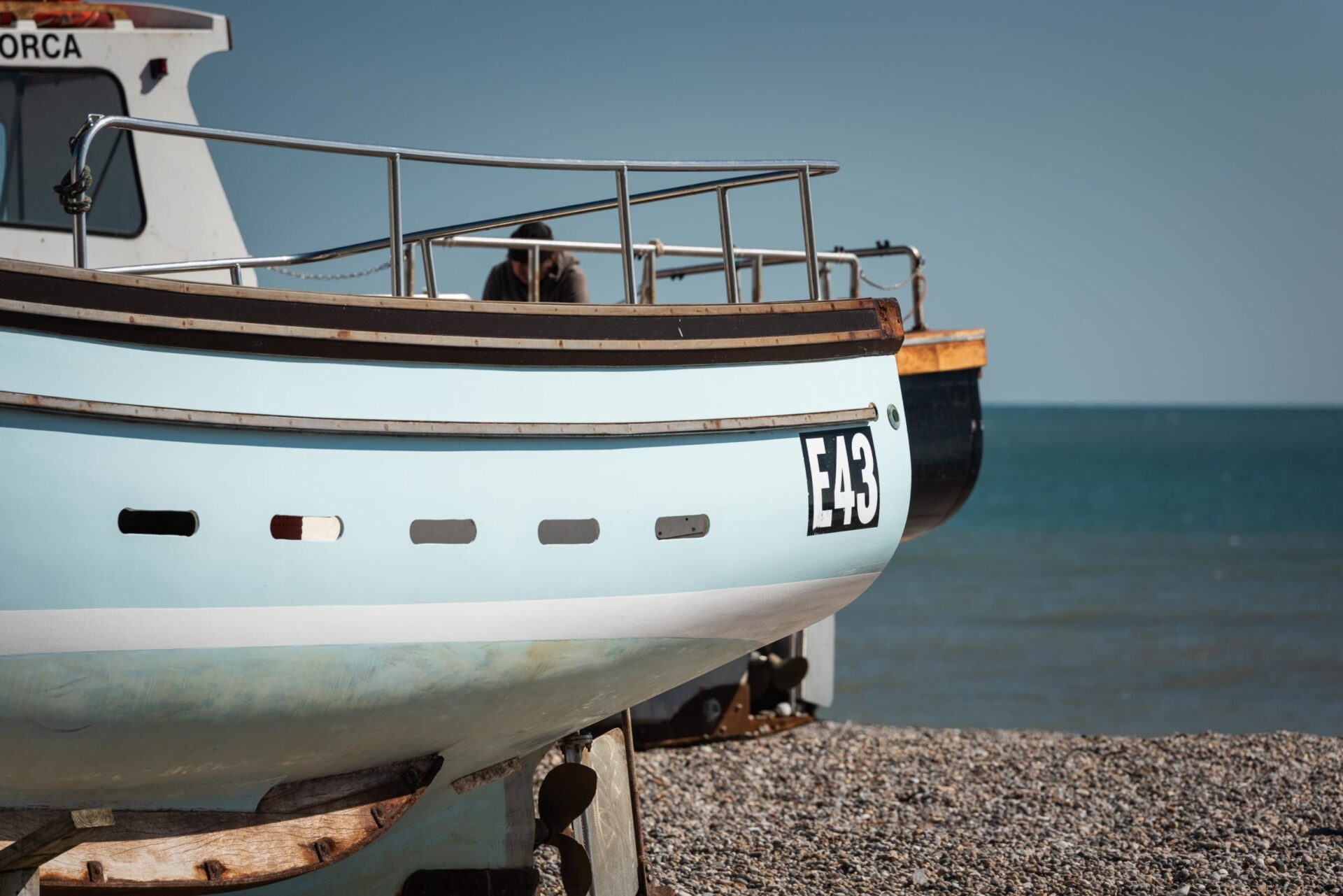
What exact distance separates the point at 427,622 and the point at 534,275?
3.12 metres

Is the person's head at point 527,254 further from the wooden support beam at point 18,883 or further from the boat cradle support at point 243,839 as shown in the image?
the wooden support beam at point 18,883

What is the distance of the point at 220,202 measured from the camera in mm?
7500

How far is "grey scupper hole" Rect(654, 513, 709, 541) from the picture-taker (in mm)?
4465

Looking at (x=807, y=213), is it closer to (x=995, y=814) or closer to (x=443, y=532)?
(x=443, y=532)

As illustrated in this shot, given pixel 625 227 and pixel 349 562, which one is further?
pixel 625 227

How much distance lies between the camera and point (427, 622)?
405 centimetres

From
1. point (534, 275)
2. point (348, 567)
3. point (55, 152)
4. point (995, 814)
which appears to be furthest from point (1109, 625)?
point (348, 567)

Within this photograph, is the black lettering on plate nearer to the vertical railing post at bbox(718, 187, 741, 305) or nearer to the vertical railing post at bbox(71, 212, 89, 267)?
the vertical railing post at bbox(718, 187, 741, 305)

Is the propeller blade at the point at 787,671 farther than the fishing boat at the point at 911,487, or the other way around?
the propeller blade at the point at 787,671

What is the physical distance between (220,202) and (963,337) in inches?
181

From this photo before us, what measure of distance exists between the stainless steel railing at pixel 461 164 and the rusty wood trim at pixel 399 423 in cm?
46

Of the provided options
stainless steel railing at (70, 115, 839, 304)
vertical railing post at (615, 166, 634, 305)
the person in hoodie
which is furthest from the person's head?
vertical railing post at (615, 166, 634, 305)

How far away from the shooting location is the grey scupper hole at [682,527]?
446cm

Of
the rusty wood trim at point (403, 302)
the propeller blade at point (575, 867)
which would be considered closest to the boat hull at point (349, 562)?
the rusty wood trim at point (403, 302)
